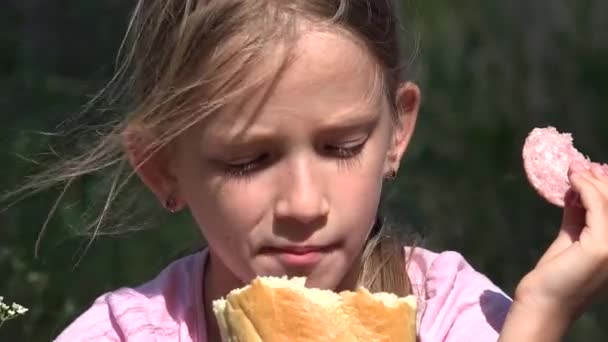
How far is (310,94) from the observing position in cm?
270

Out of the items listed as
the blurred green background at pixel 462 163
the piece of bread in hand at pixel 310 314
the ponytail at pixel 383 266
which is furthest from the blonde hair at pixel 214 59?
the blurred green background at pixel 462 163

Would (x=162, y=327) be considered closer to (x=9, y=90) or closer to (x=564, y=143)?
(x=564, y=143)

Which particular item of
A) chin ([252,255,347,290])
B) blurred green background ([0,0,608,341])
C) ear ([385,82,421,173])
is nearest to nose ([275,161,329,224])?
chin ([252,255,347,290])

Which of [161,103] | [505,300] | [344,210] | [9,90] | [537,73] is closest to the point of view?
[344,210]

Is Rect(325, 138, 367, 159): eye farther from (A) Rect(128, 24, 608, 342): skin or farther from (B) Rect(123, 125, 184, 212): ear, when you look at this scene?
(B) Rect(123, 125, 184, 212): ear

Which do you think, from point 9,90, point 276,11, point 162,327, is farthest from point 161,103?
point 9,90

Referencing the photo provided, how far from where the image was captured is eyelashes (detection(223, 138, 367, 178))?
273 centimetres

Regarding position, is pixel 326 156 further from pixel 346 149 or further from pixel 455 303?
→ pixel 455 303

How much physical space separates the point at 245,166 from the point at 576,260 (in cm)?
67

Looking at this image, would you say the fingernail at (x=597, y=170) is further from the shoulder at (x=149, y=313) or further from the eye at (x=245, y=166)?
the shoulder at (x=149, y=313)

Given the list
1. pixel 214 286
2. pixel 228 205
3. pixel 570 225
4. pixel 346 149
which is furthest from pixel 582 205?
pixel 214 286

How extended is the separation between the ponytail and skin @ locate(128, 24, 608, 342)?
0.89ft

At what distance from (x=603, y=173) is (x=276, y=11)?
2.43 ft

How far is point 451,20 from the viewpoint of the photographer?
182 inches
